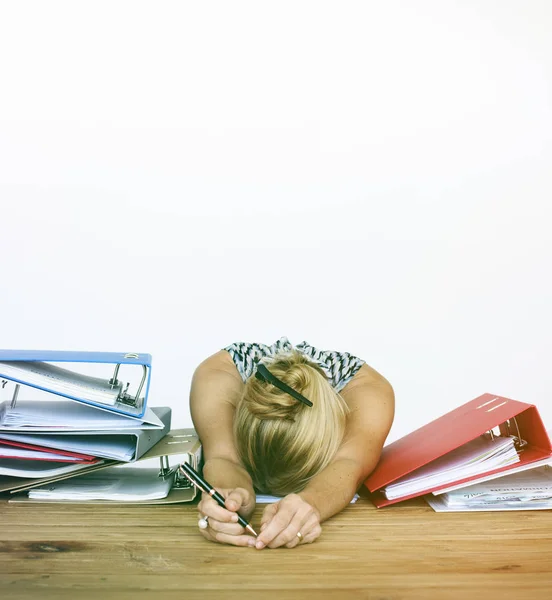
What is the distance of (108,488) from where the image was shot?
4.61 ft

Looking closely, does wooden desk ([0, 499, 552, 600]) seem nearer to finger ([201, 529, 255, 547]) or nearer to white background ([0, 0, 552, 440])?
finger ([201, 529, 255, 547])

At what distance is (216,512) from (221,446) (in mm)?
348

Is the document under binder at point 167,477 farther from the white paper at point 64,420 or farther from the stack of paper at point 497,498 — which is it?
the stack of paper at point 497,498

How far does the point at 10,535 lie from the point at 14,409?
0.29 m

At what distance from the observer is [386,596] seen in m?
0.92

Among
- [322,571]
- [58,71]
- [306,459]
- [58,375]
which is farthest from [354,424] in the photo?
[58,71]

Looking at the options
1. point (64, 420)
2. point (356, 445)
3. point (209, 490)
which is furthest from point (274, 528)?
point (64, 420)

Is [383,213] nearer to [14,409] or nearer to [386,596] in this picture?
[14,409]

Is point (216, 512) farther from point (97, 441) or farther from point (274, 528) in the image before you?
point (97, 441)

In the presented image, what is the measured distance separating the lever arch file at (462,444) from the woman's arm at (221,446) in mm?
285

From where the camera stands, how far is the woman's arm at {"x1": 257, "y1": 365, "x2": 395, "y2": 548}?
44.9 inches

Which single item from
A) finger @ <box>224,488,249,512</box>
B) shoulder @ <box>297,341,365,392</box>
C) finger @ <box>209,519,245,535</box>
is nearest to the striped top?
shoulder @ <box>297,341,365,392</box>

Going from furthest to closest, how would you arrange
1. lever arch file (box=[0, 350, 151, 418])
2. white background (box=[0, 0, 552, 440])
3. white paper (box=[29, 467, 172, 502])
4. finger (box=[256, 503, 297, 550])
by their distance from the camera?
white background (box=[0, 0, 552, 440]) → white paper (box=[29, 467, 172, 502]) → lever arch file (box=[0, 350, 151, 418]) → finger (box=[256, 503, 297, 550])

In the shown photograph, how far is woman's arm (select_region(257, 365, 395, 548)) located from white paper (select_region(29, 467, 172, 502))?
1.01 ft
